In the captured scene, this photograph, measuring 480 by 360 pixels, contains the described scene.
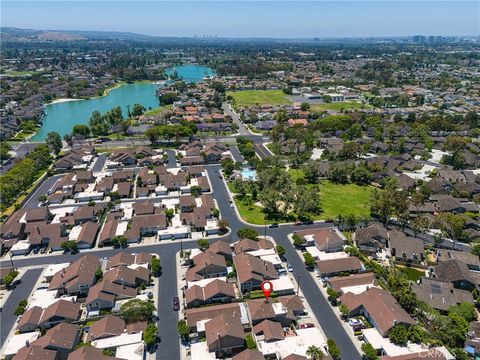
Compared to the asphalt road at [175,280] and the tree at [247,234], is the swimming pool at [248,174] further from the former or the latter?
the tree at [247,234]

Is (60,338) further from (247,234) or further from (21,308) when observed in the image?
(247,234)

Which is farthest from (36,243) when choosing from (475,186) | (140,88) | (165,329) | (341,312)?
(140,88)

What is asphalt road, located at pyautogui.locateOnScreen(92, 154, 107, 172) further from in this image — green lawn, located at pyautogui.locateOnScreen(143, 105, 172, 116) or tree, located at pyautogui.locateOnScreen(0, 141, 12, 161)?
green lawn, located at pyautogui.locateOnScreen(143, 105, 172, 116)

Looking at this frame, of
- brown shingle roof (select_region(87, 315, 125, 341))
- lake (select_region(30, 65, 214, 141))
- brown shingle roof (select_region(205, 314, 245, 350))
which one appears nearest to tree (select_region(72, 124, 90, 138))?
lake (select_region(30, 65, 214, 141))

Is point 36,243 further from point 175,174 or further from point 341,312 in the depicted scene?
point 341,312

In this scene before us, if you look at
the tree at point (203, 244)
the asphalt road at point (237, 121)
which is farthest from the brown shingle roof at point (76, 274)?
the asphalt road at point (237, 121)

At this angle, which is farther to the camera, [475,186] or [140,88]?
[140,88]
